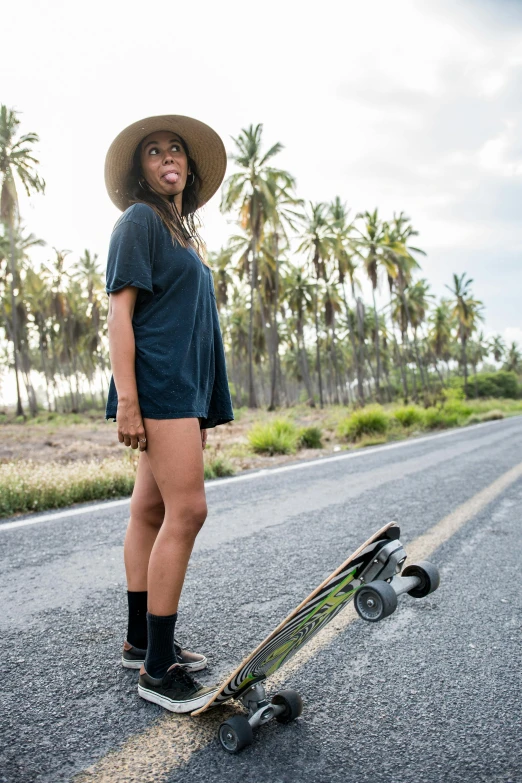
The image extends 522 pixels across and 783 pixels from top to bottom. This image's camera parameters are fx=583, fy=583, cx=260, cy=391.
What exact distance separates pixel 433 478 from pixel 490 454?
3438mm

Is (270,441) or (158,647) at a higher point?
(158,647)

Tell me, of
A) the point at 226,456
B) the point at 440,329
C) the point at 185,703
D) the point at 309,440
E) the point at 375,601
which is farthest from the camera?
the point at 440,329

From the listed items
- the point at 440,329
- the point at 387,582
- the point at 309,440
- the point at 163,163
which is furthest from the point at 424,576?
the point at 440,329

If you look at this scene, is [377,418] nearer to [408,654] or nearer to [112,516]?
[112,516]

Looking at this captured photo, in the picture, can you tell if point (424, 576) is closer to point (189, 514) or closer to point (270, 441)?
point (189, 514)

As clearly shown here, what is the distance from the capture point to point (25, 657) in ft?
7.48

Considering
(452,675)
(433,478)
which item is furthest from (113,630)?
(433,478)

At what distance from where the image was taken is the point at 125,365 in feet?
6.50

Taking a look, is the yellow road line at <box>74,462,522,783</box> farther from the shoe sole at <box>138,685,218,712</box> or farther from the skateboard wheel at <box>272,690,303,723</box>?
the skateboard wheel at <box>272,690,303,723</box>

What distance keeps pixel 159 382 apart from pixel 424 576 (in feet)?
3.46

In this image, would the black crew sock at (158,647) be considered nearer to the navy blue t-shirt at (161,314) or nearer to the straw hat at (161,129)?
the navy blue t-shirt at (161,314)

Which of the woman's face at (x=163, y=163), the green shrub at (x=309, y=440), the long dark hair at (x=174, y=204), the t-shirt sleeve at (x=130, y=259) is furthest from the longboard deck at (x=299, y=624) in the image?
the green shrub at (x=309, y=440)

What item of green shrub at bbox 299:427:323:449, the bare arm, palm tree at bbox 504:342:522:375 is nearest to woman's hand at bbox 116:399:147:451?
the bare arm

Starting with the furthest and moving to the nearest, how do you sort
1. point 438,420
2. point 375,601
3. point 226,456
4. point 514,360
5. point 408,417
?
point 514,360 < point 438,420 < point 408,417 < point 226,456 < point 375,601
